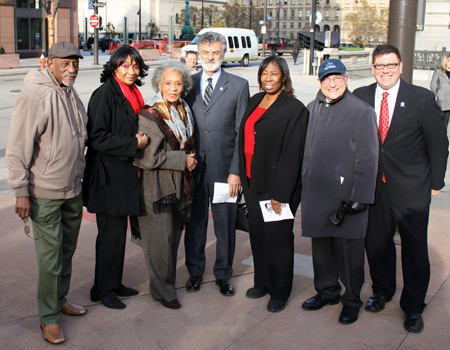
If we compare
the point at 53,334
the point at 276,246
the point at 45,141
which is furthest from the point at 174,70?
the point at 53,334

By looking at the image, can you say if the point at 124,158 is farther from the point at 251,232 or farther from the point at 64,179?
the point at 251,232

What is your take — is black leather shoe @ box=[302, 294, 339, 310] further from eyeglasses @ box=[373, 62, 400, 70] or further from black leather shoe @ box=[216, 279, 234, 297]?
eyeglasses @ box=[373, 62, 400, 70]

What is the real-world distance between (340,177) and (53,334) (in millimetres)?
2156

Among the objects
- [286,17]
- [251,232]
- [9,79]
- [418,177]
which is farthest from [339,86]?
[286,17]

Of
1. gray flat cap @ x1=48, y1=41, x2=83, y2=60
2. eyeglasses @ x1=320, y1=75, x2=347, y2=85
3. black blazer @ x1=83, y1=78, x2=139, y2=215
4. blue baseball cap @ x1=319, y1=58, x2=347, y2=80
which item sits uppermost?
gray flat cap @ x1=48, y1=41, x2=83, y2=60

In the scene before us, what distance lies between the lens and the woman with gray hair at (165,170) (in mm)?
4094

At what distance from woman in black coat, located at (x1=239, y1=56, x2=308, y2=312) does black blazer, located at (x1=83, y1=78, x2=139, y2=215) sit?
0.85 m

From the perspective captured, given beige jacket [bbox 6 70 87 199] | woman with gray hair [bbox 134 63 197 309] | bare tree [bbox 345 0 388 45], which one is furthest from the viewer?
bare tree [bbox 345 0 388 45]

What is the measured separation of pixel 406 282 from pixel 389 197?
0.63m

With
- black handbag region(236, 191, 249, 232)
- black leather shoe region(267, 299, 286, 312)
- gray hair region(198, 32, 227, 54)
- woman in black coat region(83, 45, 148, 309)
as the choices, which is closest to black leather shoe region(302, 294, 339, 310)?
black leather shoe region(267, 299, 286, 312)

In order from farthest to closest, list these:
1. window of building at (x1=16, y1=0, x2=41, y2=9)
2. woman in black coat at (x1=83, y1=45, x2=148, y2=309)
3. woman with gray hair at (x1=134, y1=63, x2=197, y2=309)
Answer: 1. window of building at (x1=16, y1=0, x2=41, y2=9)
2. woman with gray hair at (x1=134, y1=63, x2=197, y2=309)
3. woman in black coat at (x1=83, y1=45, x2=148, y2=309)

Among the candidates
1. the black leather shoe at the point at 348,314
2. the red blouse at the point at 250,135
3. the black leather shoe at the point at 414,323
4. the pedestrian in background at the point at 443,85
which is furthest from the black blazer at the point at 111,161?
the pedestrian in background at the point at 443,85

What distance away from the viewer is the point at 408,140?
3971 mm

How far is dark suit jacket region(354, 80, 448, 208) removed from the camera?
391 centimetres
